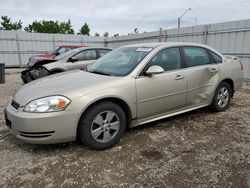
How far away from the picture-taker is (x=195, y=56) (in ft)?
12.9

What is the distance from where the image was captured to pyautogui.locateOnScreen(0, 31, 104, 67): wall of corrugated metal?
48.0 ft

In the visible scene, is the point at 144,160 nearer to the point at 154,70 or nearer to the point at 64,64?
the point at 154,70

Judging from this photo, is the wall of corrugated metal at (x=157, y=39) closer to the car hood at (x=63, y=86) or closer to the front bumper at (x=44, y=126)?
the car hood at (x=63, y=86)

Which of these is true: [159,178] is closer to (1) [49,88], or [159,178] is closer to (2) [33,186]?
(2) [33,186]

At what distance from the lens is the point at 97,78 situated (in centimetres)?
306

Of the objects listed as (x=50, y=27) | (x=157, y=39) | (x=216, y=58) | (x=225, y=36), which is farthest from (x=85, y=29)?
(x=216, y=58)

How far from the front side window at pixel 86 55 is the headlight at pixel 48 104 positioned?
4170 millimetres

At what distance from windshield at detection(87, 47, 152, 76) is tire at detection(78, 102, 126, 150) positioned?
622mm

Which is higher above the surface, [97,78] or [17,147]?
[97,78]

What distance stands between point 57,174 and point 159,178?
1.15 m

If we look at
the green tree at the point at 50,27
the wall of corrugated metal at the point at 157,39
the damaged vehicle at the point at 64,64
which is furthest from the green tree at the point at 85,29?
the damaged vehicle at the point at 64,64

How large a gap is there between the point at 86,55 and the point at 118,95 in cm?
431

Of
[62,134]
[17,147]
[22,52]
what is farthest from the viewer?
[22,52]

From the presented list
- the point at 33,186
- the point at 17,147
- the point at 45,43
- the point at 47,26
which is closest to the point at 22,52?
the point at 45,43
